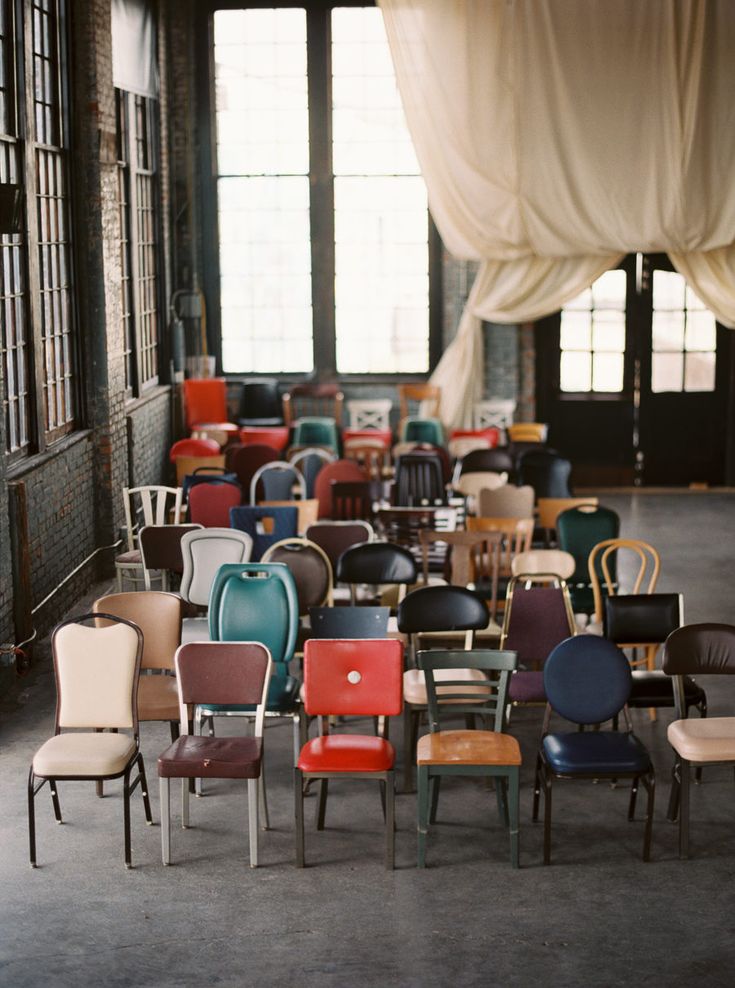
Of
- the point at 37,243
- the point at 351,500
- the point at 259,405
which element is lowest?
the point at 351,500

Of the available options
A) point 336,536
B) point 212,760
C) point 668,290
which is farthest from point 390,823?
point 668,290

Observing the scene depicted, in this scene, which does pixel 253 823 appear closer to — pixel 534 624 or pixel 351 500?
pixel 534 624

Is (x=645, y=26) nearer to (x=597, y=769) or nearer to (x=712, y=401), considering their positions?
(x=712, y=401)

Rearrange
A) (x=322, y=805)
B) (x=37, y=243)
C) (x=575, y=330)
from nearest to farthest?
(x=322, y=805) → (x=37, y=243) → (x=575, y=330)

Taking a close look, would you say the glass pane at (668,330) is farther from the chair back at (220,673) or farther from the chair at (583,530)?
the chair back at (220,673)

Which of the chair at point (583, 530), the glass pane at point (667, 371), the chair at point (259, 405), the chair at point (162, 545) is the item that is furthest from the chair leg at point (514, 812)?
the glass pane at point (667, 371)

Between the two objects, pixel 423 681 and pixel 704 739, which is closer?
pixel 704 739

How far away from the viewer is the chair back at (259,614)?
725 centimetres

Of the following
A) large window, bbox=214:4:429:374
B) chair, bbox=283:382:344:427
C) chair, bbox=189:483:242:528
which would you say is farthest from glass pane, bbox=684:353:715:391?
chair, bbox=189:483:242:528

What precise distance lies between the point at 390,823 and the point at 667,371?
10358mm

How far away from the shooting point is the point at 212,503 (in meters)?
10.2

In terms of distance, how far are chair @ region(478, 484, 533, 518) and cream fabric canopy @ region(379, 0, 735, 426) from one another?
3.03 m

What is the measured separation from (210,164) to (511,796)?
11.4 metres

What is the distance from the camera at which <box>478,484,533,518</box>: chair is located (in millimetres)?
10172
